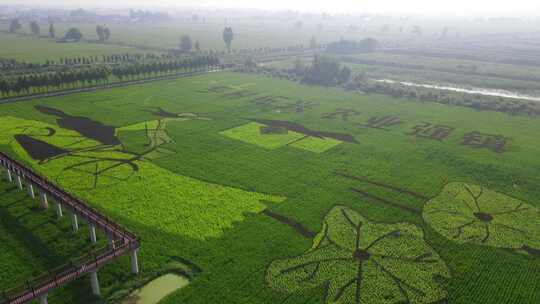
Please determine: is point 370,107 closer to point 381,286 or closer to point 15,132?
point 381,286

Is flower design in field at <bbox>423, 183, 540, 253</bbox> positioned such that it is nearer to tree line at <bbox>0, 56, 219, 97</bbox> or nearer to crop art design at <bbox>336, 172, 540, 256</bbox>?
crop art design at <bbox>336, 172, 540, 256</bbox>

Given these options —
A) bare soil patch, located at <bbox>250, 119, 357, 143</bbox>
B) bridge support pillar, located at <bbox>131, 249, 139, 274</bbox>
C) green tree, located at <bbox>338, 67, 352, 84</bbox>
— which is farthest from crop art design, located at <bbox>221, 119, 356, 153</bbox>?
green tree, located at <bbox>338, 67, 352, 84</bbox>

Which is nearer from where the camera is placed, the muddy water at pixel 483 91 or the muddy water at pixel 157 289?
the muddy water at pixel 157 289

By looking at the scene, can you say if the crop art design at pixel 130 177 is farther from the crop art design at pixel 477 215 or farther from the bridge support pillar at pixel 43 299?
the crop art design at pixel 477 215

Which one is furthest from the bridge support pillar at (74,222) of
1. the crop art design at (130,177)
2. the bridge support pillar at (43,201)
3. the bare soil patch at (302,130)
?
the bare soil patch at (302,130)

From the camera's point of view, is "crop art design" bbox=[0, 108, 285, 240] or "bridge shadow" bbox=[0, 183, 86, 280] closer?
"bridge shadow" bbox=[0, 183, 86, 280]

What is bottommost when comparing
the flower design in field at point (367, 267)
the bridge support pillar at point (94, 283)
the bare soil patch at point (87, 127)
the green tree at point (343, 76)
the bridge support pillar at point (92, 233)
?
the flower design in field at point (367, 267)

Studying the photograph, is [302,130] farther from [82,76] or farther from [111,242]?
[82,76]
